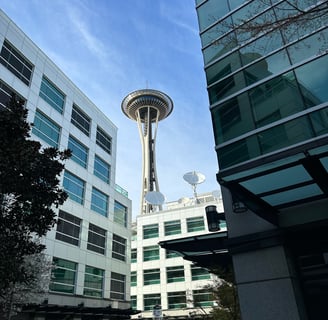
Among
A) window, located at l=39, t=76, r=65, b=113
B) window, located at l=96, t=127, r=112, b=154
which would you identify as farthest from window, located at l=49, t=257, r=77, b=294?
window, located at l=96, t=127, r=112, b=154

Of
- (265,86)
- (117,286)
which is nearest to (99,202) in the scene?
(117,286)

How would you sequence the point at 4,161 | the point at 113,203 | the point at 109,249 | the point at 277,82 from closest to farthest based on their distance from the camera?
the point at 4,161 < the point at 277,82 < the point at 109,249 < the point at 113,203

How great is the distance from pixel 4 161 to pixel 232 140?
7.24 metres

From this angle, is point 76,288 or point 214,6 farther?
point 76,288

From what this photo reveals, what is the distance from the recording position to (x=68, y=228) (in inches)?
1126

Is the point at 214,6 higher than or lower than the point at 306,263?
higher

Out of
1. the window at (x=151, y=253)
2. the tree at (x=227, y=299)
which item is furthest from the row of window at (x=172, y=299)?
the tree at (x=227, y=299)

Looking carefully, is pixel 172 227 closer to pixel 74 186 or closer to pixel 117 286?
pixel 117 286

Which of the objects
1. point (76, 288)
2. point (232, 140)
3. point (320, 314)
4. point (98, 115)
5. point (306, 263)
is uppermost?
point (98, 115)

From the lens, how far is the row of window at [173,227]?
51747mm

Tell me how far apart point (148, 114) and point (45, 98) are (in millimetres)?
51495

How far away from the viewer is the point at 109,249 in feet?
112

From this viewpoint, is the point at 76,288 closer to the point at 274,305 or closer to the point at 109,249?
the point at 109,249

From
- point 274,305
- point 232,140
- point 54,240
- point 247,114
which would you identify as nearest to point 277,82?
point 247,114
